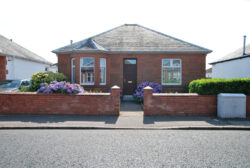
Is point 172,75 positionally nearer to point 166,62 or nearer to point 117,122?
point 166,62

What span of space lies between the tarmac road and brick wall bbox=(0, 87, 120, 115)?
1.85 m

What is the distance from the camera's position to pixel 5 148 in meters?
4.22

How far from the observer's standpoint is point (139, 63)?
12.0 metres

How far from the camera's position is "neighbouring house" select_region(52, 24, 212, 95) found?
38.2 ft

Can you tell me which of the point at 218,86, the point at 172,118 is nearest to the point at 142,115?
the point at 172,118

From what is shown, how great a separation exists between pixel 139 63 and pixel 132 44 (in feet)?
4.60

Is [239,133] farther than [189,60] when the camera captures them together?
No

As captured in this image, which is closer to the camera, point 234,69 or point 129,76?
point 129,76

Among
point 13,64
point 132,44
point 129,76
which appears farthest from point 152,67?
point 13,64

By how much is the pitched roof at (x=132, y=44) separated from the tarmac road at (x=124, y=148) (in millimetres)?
6857

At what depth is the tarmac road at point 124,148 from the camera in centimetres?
352

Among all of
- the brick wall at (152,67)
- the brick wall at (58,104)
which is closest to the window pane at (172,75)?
the brick wall at (152,67)

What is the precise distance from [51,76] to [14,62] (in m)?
12.1

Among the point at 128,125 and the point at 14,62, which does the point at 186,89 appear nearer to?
the point at 128,125
